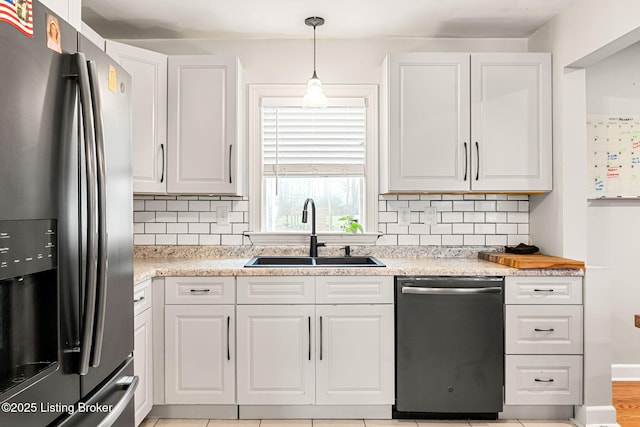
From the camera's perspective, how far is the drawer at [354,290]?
8.70 ft

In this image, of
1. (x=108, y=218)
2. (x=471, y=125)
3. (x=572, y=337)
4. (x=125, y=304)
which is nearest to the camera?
(x=108, y=218)

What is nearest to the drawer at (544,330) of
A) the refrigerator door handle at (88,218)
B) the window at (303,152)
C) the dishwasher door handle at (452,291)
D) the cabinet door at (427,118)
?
the dishwasher door handle at (452,291)

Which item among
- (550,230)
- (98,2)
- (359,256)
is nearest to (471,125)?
(550,230)

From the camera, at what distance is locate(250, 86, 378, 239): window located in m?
3.31

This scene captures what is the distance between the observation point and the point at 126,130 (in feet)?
5.14

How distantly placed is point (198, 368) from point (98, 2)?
2237mm

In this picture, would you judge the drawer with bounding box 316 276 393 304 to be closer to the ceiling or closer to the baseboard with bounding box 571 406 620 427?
the baseboard with bounding box 571 406 620 427

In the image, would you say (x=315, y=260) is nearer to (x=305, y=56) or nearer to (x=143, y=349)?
(x=143, y=349)

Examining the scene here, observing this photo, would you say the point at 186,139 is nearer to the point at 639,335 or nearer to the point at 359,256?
the point at 359,256

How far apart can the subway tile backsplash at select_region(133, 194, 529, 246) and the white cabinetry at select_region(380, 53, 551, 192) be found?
359mm

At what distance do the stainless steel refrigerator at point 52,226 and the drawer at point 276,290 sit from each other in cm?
125

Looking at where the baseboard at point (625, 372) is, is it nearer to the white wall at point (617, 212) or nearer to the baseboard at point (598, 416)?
the white wall at point (617, 212)

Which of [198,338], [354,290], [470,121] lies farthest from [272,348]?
[470,121]

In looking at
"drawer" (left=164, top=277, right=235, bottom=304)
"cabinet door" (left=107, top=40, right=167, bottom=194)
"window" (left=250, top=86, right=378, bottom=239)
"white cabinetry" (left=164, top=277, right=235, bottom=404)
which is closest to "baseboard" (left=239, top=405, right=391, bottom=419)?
"white cabinetry" (left=164, top=277, right=235, bottom=404)
